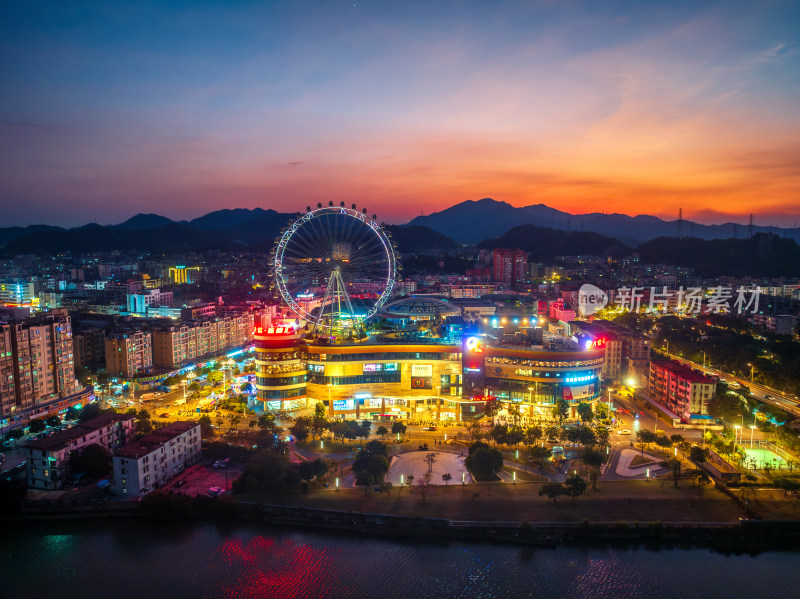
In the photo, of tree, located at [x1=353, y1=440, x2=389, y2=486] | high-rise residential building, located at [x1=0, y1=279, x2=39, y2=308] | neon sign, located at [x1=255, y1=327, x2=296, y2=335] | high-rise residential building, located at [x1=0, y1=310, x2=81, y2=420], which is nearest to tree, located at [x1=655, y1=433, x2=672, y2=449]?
tree, located at [x1=353, y1=440, x2=389, y2=486]

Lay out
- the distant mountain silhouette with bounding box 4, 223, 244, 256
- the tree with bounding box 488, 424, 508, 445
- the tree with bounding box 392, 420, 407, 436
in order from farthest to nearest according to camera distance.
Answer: the distant mountain silhouette with bounding box 4, 223, 244, 256 < the tree with bounding box 392, 420, 407, 436 < the tree with bounding box 488, 424, 508, 445

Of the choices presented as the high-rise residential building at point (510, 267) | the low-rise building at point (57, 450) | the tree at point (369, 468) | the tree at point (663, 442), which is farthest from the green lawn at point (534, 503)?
the high-rise residential building at point (510, 267)

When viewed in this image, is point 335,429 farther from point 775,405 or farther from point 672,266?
point 672,266

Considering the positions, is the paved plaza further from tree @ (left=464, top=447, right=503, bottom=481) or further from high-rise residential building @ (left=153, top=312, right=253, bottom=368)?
high-rise residential building @ (left=153, top=312, right=253, bottom=368)

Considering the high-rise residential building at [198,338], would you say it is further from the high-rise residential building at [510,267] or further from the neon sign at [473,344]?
the high-rise residential building at [510,267]

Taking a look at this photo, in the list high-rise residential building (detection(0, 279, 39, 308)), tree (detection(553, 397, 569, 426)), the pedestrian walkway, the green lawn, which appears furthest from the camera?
high-rise residential building (detection(0, 279, 39, 308))

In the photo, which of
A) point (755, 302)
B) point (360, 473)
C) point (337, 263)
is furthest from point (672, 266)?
point (360, 473)

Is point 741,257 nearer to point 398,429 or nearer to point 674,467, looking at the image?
point 674,467
